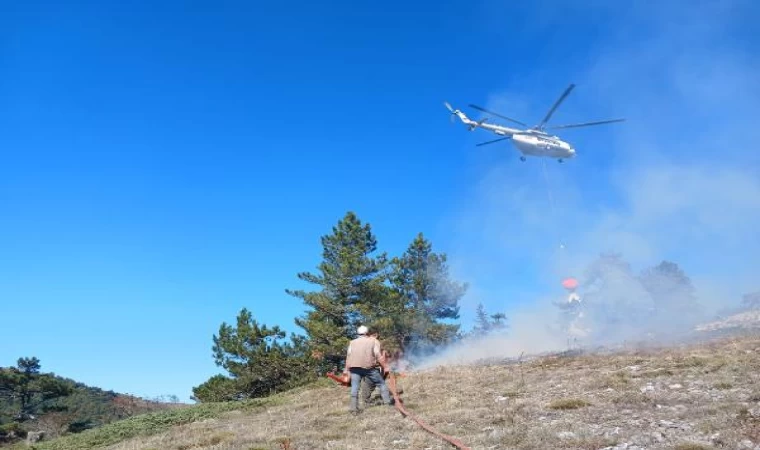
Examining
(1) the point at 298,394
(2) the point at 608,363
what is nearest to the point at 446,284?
(1) the point at 298,394

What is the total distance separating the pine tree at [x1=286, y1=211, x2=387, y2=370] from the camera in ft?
118

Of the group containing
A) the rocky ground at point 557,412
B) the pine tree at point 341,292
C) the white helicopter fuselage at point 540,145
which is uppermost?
the white helicopter fuselage at point 540,145

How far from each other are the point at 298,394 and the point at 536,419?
39.4 feet

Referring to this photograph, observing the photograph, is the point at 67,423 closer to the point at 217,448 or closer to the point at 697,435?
the point at 217,448

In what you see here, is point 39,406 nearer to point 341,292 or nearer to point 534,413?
point 341,292

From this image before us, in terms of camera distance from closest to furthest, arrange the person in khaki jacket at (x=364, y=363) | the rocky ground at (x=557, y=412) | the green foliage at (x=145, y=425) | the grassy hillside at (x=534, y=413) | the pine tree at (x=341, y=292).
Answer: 1. the rocky ground at (x=557, y=412)
2. the grassy hillside at (x=534, y=413)
3. the person in khaki jacket at (x=364, y=363)
4. the green foliage at (x=145, y=425)
5. the pine tree at (x=341, y=292)

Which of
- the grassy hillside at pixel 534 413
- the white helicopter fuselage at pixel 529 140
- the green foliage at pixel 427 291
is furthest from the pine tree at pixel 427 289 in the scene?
the grassy hillside at pixel 534 413

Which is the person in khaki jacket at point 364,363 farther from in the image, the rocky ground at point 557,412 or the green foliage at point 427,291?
the green foliage at point 427,291

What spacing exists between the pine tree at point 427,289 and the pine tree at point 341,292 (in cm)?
268

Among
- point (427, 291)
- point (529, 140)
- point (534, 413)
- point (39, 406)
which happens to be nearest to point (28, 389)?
point (39, 406)

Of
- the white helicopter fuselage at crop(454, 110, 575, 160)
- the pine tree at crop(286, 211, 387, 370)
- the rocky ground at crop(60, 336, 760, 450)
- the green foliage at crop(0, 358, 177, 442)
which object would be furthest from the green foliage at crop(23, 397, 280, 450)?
the green foliage at crop(0, 358, 177, 442)

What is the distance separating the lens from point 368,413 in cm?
1384

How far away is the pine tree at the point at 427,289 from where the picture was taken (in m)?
40.0

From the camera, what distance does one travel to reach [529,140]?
39969 mm
